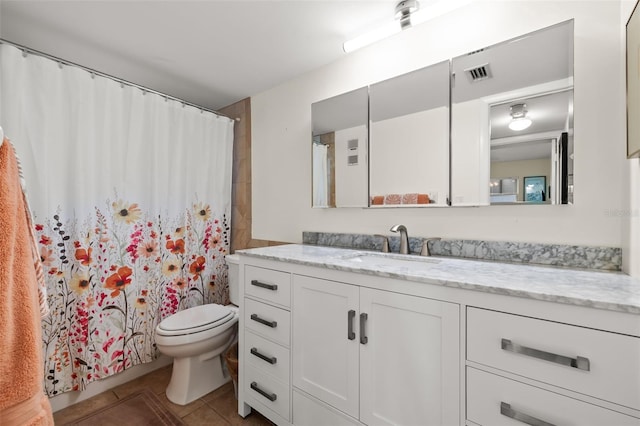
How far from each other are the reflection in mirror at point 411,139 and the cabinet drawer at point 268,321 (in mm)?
861

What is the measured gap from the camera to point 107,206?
1.88 meters

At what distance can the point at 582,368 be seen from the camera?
760mm

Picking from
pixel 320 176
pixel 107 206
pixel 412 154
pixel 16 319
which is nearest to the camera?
pixel 16 319

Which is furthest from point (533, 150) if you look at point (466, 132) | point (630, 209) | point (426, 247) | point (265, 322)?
point (265, 322)

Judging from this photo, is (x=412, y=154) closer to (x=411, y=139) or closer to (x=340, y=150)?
(x=411, y=139)

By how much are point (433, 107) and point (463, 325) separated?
3.72 ft

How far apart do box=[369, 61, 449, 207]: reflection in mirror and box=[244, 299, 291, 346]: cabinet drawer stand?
86 cm

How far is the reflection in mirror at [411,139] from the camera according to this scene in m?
1.53

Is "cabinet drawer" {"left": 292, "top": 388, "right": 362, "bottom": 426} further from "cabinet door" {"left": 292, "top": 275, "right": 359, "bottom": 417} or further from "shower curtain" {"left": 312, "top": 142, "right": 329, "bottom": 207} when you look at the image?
"shower curtain" {"left": 312, "top": 142, "right": 329, "bottom": 207}

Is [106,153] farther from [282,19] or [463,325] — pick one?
[463,325]

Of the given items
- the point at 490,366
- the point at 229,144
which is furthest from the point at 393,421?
the point at 229,144

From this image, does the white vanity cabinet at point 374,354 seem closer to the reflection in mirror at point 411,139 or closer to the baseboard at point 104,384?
the reflection in mirror at point 411,139

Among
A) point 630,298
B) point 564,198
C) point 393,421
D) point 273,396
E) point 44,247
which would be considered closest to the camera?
point 630,298

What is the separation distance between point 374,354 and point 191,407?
1.34 meters
